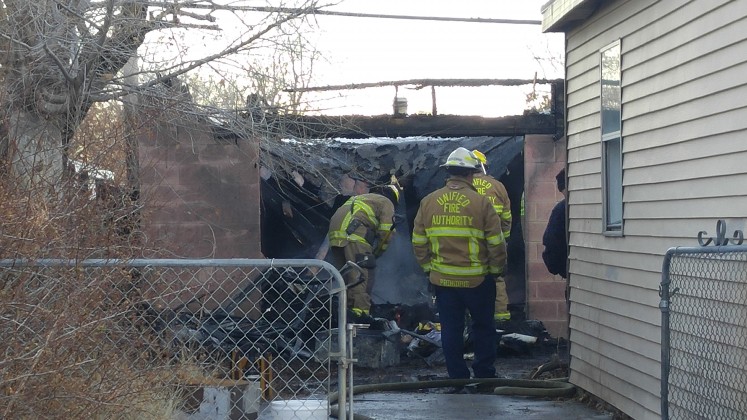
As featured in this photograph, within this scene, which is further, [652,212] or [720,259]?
[652,212]

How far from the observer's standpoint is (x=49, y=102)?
9.66m

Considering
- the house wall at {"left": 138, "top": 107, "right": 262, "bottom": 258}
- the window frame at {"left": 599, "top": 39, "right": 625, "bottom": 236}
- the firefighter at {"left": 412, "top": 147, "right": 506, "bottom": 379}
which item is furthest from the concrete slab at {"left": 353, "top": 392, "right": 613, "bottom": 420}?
the house wall at {"left": 138, "top": 107, "right": 262, "bottom": 258}

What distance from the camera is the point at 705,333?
20.2ft

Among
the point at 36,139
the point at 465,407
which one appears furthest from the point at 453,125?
the point at 36,139

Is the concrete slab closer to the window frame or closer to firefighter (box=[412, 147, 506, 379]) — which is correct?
firefighter (box=[412, 147, 506, 379])

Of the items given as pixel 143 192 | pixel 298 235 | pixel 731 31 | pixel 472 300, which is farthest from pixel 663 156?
pixel 298 235

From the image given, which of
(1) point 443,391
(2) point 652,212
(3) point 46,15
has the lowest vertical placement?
(1) point 443,391

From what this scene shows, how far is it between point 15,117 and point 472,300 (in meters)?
4.40

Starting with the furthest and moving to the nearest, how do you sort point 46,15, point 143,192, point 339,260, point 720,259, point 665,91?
1. point 339,260
2. point 143,192
3. point 46,15
4. point 665,91
5. point 720,259

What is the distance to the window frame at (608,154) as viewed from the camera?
8398mm

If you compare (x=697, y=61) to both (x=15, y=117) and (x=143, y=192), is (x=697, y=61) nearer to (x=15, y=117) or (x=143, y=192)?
(x=15, y=117)

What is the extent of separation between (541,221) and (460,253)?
4.31 m

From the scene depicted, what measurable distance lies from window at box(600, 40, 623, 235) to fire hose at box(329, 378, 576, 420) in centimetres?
159

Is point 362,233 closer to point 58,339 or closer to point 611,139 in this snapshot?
point 611,139
